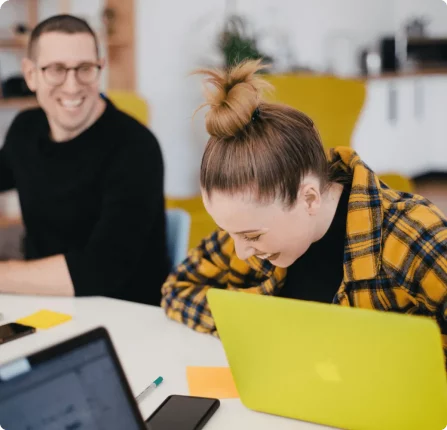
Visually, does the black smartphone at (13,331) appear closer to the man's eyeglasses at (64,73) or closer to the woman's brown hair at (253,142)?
the woman's brown hair at (253,142)

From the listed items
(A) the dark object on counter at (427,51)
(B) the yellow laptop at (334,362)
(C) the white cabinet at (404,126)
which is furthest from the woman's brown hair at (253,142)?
(A) the dark object on counter at (427,51)

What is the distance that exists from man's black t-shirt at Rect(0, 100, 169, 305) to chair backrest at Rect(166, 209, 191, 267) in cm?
3

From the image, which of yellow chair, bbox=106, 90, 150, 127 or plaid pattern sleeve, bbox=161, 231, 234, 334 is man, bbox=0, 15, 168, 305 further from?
yellow chair, bbox=106, 90, 150, 127

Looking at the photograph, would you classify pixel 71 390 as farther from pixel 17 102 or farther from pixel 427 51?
pixel 427 51

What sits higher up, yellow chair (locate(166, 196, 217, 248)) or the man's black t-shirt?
the man's black t-shirt

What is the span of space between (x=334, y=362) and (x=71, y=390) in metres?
0.37

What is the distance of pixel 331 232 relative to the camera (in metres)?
1.22

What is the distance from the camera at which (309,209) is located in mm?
1135

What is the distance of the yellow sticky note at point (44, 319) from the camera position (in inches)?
54.6

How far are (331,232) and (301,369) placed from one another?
374 millimetres

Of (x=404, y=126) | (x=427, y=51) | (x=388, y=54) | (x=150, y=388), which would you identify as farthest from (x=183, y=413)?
(x=427, y=51)

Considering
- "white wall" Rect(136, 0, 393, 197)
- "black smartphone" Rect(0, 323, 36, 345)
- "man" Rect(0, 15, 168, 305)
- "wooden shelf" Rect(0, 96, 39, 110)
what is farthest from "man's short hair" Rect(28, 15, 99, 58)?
"white wall" Rect(136, 0, 393, 197)

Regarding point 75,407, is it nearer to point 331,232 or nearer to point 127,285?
point 331,232

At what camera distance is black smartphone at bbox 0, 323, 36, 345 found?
4.29 feet
